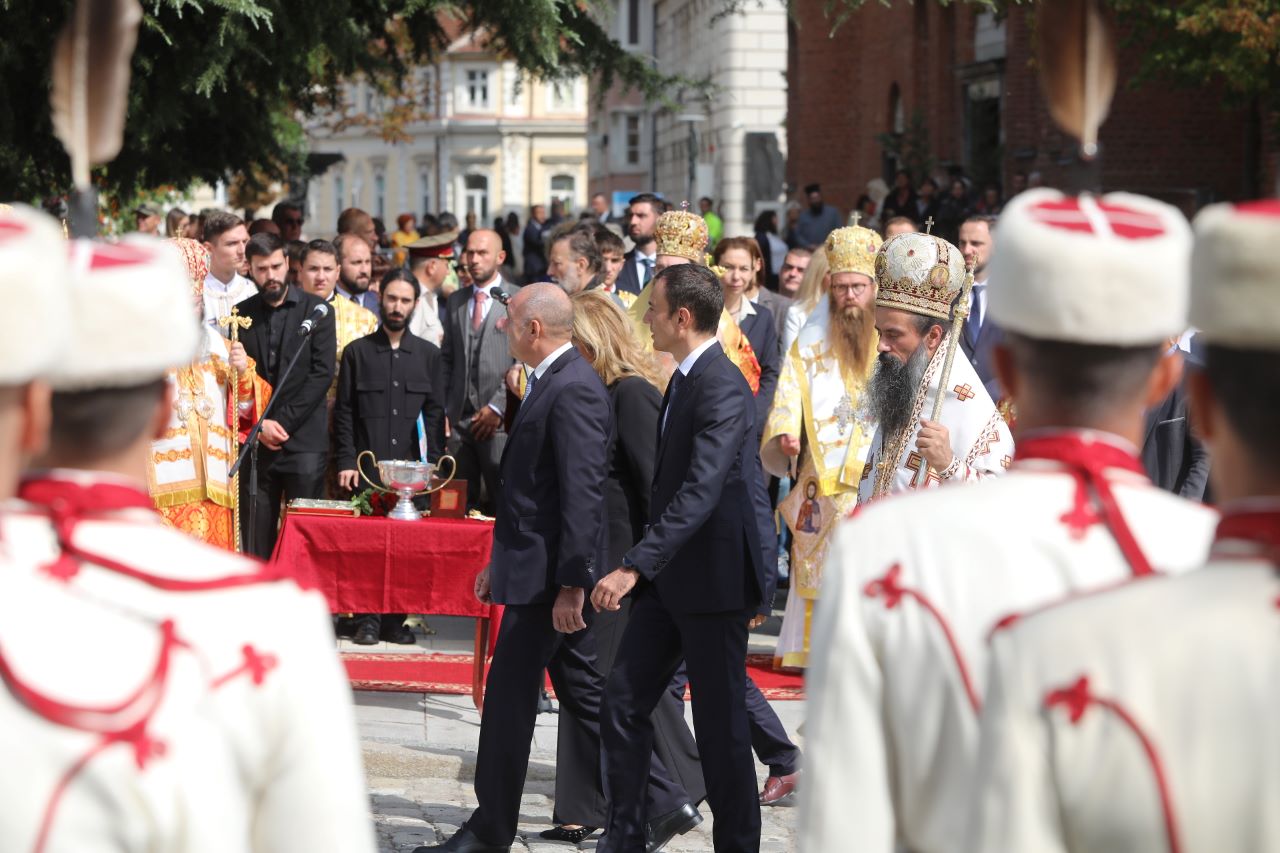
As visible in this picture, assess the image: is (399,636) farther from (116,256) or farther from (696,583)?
(116,256)

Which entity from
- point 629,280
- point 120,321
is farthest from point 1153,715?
point 629,280

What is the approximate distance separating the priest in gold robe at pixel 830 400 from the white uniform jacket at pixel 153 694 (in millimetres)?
6768

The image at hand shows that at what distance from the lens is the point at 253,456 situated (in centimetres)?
1025

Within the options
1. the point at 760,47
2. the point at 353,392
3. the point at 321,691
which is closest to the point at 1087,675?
the point at 321,691

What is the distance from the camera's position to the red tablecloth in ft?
30.8

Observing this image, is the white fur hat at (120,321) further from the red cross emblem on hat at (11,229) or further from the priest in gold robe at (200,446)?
the priest in gold robe at (200,446)

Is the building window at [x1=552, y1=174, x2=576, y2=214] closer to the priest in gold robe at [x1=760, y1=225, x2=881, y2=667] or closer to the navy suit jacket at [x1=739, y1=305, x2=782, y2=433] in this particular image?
the navy suit jacket at [x1=739, y1=305, x2=782, y2=433]

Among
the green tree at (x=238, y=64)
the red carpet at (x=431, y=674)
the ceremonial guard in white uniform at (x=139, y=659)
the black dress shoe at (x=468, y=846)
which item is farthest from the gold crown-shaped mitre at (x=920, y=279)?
the green tree at (x=238, y=64)

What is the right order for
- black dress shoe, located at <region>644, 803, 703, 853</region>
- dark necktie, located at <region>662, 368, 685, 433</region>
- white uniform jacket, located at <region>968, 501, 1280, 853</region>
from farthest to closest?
black dress shoe, located at <region>644, 803, 703, 853</region> → dark necktie, located at <region>662, 368, 685, 433</region> → white uniform jacket, located at <region>968, 501, 1280, 853</region>

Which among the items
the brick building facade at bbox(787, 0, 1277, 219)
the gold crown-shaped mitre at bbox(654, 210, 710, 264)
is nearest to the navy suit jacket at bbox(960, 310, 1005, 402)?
the gold crown-shaped mitre at bbox(654, 210, 710, 264)

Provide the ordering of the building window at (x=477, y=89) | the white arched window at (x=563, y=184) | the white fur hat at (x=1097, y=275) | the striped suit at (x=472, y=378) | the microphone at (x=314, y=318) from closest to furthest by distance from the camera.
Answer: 1. the white fur hat at (x=1097, y=275)
2. the microphone at (x=314, y=318)
3. the striped suit at (x=472, y=378)
4. the white arched window at (x=563, y=184)
5. the building window at (x=477, y=89)

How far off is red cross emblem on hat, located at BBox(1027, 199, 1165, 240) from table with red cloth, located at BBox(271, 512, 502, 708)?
6593mm

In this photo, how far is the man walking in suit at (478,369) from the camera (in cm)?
1188

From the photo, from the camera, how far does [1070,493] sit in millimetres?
2887
